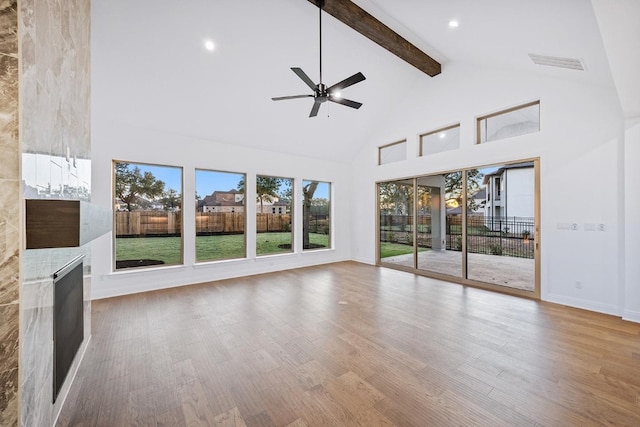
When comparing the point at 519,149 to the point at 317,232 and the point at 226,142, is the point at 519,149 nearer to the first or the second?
the point at 317,232

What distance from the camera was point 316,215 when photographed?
24.7 ft

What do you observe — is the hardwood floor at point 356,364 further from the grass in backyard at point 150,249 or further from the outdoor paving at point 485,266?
the grass in backyard at point 150,249

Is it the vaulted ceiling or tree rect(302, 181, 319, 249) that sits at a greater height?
the vaulted ceiling

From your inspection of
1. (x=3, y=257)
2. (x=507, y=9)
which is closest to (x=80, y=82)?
(x=3, y=257)

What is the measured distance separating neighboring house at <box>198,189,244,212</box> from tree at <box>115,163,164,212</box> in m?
1.03

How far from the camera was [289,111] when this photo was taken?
546 centimetres

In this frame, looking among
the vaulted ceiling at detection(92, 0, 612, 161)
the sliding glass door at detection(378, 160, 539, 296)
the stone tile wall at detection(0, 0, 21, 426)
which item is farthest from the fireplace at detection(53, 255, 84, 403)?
the sliding glass door at detection(378, 160, 539, 296)

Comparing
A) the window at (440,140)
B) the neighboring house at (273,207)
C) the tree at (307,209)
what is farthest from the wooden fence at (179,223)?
the window at (440,140)

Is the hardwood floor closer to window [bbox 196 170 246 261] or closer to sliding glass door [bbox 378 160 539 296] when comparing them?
sliding glass door [bbox 378 160 539 296]

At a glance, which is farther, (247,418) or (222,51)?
(222,51)

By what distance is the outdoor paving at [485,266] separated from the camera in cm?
494

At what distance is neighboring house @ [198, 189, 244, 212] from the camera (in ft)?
19.3

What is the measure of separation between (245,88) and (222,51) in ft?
2.49

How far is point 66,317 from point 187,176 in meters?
3.64
